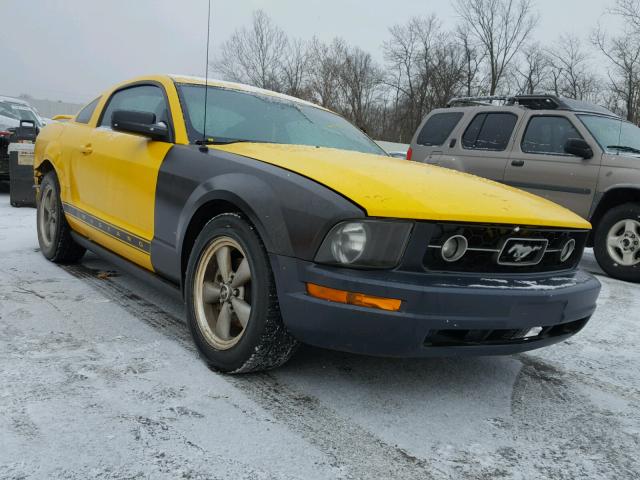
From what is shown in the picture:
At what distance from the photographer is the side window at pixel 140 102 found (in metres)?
3.47

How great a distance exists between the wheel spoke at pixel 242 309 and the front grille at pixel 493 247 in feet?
2.71

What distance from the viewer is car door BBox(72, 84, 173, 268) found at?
325 cm

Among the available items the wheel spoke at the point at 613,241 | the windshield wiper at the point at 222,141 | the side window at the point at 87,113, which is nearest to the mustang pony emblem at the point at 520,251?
the windshield wiper at the point at 222,141

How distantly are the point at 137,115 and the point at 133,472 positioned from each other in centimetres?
202

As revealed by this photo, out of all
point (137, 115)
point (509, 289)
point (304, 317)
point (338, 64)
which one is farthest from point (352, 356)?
point (338, 64)

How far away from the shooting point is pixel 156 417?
2.16 meters

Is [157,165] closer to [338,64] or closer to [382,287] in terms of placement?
[382,287]

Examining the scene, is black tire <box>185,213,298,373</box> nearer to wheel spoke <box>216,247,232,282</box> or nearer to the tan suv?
wheel spoke <box>216,247,232,282</box>

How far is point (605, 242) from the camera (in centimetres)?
572

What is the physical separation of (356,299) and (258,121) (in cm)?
167

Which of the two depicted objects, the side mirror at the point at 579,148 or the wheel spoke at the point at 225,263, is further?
the side mirror at the point at 579,148

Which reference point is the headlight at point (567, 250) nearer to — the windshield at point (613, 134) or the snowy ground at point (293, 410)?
the snowy ground at point (293, 410)

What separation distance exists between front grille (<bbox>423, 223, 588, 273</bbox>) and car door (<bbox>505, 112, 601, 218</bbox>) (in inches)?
147

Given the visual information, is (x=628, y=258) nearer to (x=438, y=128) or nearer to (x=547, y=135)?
(x=547, y=135)
